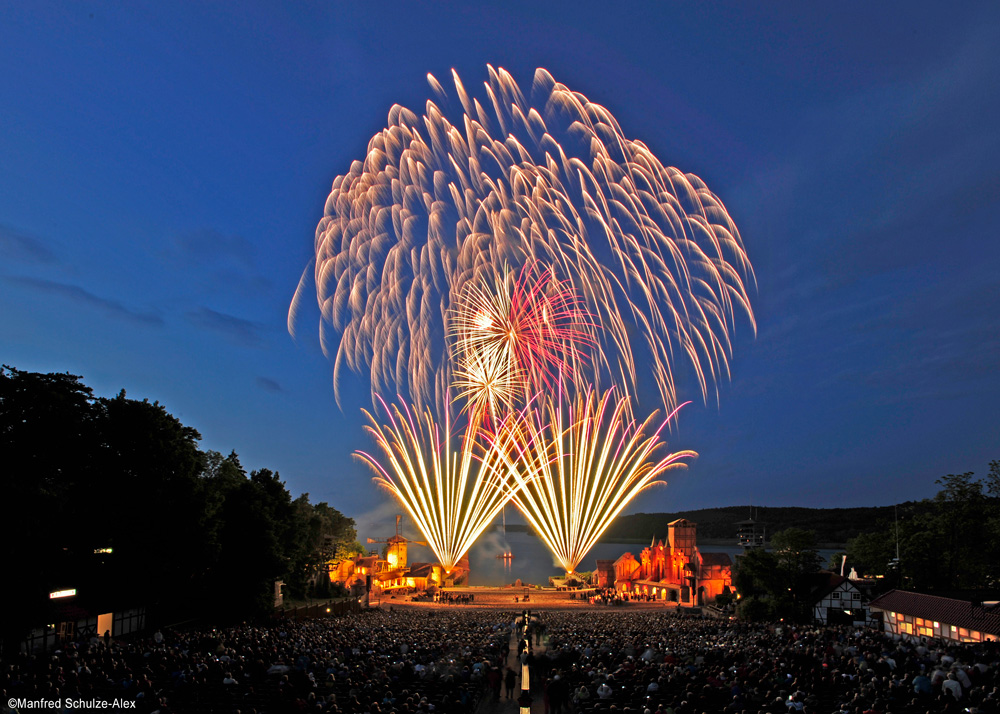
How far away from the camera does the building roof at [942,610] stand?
30312 mm

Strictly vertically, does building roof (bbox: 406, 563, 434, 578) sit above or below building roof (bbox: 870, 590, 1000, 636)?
below

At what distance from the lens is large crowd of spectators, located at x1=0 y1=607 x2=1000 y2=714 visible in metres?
15.1

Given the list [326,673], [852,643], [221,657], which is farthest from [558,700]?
[852,643]

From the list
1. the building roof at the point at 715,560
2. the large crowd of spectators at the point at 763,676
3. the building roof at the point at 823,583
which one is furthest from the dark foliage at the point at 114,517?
the building roof at the point at 715,560

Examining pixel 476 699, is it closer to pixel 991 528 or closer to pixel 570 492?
pixel 570 492

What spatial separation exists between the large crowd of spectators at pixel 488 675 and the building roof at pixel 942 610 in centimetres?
517

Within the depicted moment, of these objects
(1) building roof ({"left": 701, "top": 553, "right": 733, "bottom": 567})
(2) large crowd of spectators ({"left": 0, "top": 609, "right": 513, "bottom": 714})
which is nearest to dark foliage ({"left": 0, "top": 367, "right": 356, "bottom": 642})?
(2) large crowd of spectators ({"left": 0, "top": 609, "right": 513, "bottom": 714})

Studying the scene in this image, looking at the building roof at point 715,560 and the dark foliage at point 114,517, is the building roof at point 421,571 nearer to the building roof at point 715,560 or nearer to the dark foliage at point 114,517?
the building roof at point 715,560

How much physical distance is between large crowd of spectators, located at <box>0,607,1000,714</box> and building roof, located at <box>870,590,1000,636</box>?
5.17 metres

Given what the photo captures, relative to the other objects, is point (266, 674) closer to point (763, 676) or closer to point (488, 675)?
point (488, 675)

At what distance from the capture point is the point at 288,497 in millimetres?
50094

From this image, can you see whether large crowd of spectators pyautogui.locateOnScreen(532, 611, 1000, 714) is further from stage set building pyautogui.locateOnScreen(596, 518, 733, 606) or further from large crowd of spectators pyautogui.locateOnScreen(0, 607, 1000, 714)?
stage set building pyautogui.locateOnScreen(596, 518, 733, 606)

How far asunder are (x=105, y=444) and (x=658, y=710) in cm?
2843

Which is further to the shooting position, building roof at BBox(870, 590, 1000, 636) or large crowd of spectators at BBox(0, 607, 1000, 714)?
building roof at BBox(870, 590, 1000, 636)
